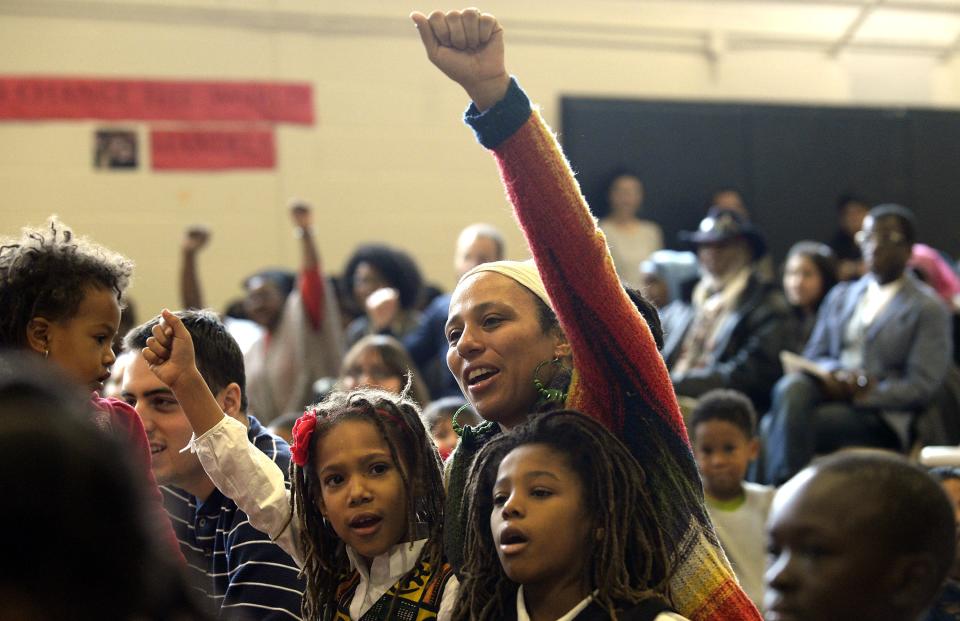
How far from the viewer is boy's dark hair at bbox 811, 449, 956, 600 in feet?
4.84

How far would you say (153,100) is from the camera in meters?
6.49

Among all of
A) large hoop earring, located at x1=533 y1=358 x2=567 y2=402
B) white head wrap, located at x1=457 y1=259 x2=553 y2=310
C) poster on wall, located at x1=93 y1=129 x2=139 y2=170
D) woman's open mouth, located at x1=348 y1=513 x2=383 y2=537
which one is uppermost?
poster on wall, located at x1=93 y1=129 x2=139 y2=170

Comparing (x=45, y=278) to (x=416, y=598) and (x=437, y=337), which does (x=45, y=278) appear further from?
(x=437, y=337)

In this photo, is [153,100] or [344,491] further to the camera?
[153,100]

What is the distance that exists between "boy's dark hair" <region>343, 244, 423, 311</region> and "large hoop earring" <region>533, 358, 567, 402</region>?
136 inches

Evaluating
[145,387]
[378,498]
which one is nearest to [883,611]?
[378,498]

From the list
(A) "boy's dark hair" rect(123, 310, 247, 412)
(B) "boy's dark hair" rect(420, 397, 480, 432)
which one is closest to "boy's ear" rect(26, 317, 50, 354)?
(A) "boy's dark hair" rect(123, 310, 247, 412)

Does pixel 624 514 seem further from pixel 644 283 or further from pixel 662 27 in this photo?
pixel 662 27

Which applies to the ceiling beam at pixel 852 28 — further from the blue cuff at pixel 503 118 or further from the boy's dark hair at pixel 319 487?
the blue cuff at pixel 503 118

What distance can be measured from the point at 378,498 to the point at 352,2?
534 centimetres

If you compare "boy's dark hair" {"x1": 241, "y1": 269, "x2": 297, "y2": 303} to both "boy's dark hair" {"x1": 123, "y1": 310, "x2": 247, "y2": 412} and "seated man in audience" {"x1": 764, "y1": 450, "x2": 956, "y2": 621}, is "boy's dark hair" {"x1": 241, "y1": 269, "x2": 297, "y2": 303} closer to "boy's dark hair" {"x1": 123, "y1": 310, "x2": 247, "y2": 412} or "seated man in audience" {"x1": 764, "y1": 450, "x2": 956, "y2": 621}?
"boy's dark hair" {"x1": 123, "y1": 310, "x2": 247, "y2": 412}

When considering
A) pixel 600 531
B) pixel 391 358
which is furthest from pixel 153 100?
Result: pixel 600 531

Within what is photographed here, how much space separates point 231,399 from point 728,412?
1.96 m

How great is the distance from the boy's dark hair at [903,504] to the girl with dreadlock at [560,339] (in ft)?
0.87
